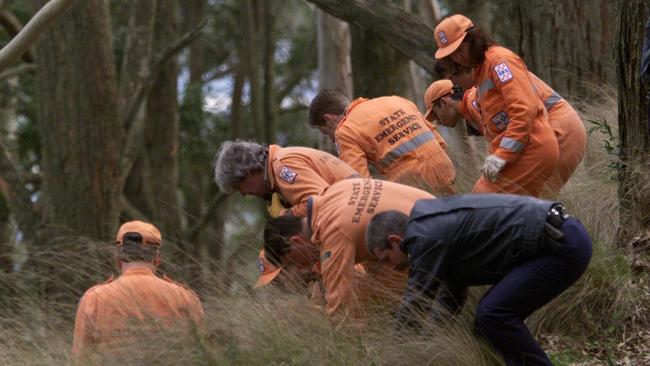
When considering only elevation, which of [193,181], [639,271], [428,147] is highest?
[428,147]

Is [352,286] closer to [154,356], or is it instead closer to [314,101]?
[154,356]

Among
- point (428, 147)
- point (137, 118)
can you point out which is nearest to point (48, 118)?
point (137, 118)

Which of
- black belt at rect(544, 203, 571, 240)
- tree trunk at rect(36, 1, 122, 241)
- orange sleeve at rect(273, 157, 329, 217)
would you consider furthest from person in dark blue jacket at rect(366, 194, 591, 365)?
tree trunk at rect(36, 1, 122, 241)

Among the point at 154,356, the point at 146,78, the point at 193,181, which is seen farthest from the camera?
the point at 193,181

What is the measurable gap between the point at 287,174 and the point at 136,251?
0.97 meters

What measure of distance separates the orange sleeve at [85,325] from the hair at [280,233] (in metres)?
0.94

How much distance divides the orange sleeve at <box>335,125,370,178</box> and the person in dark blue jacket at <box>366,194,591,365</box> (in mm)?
2060

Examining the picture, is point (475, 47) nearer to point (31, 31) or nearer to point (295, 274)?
point (295, 274)

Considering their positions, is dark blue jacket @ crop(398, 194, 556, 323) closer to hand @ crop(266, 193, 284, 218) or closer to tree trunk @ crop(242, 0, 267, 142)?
hand @ crop(266, 193, 284, 218)

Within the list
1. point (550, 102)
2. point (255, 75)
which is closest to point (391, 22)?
point (550, 102)

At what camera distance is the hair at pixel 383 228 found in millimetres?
5578

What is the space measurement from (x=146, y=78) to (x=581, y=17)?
5485 mm

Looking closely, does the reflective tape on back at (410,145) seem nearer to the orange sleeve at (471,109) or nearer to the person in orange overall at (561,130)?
the orange sleeve at (471,109)

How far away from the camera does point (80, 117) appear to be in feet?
42.6
